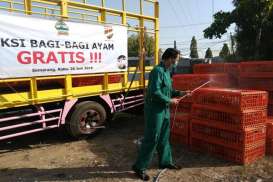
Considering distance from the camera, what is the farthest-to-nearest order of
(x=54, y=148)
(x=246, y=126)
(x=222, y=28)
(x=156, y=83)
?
1. (x=222, y=28)
2. (x=54, y=148)
3. (x=246, y=126)
4. (x=156, y=83)

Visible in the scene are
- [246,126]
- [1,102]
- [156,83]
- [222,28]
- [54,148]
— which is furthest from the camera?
[222,28]

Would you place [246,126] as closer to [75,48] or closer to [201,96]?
[201,96]

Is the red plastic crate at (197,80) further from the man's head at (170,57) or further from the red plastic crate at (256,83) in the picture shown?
the man's head at (170,57)

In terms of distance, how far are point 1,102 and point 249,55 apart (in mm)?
16395

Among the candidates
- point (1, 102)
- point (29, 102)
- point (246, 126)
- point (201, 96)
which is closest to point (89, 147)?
point (29, 102)

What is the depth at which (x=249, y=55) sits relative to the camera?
741 inches

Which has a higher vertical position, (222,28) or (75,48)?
(222,28)

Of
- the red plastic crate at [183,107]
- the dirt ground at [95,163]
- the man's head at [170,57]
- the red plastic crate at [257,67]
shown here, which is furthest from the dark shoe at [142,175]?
the red plastic crate at [257,67]

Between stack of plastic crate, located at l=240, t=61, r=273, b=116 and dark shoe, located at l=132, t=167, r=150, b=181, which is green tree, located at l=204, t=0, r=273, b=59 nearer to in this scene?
stack of plastic crate, located at l=240, t=61, r=273, b=116

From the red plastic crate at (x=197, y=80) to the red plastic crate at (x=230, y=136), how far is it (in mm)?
1248

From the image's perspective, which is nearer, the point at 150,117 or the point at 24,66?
the point at 150,117

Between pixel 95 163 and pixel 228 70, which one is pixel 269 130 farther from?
pixel 95 163

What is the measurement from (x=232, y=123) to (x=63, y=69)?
3.46 m

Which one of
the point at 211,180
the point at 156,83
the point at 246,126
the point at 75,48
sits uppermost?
the point at 75,48
